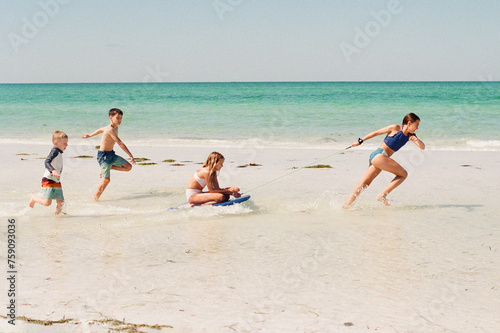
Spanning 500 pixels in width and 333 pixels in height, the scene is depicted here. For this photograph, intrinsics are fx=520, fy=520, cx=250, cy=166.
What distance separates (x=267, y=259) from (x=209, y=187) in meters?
2.48

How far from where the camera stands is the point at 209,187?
24.8 ft

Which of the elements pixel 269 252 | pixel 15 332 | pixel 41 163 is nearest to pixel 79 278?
pixel 15 332

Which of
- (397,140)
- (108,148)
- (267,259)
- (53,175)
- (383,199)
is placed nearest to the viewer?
(267,259)

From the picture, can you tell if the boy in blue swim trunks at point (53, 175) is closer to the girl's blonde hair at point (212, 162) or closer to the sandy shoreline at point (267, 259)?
the sandy shoreline at point (267, 259)

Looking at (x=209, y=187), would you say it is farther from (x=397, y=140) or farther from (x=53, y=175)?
(x=397, y=140)

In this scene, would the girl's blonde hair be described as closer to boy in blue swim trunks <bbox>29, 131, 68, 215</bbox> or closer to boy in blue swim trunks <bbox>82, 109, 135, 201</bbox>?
boy in blue swim trunks <bbox>82, 109, 135, 201</bbox>

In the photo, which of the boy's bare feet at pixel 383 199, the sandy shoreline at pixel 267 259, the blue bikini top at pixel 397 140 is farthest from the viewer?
the boy's bare feet at pixel 383 199

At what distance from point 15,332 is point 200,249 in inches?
94.0

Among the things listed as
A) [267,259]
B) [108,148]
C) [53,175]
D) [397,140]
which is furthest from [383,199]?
[53,175]

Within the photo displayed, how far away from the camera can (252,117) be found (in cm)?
3403

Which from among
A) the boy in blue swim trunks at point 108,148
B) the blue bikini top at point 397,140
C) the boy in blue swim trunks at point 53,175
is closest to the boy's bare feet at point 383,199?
the blue bikini top at point 397,140

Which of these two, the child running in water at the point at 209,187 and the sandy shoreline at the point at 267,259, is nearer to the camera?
the sandy shoreline at the point at 267,259

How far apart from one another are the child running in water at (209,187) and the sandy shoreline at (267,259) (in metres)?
0.25

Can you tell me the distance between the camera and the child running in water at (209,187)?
7.48 metres
